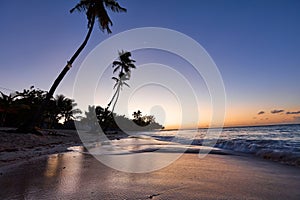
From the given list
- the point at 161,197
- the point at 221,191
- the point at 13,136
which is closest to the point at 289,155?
the point at 221,191

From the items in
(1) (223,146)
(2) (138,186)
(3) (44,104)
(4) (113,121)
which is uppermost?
(4) (113,121)

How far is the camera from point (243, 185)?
10.7 ft

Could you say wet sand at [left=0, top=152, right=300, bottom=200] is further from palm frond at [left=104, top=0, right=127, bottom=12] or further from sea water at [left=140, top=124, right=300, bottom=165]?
palm frond at [left=104, top=0, right=127, bottom=12]

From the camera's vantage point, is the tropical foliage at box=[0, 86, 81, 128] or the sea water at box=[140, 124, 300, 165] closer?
the sea water at box=[140, 124, 300, 165]

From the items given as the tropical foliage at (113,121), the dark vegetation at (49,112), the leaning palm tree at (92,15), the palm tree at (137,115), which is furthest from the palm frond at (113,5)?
the palm tree at (137,115)

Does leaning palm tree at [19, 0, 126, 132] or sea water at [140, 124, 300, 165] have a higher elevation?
leaning palm tree at [19, 0, 126, 132]

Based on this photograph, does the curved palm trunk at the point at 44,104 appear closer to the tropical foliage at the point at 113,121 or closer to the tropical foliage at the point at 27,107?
the tropical foliage at the point at 27,107

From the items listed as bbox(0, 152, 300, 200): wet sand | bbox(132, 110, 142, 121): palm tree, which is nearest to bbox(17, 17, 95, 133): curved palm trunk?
bbox(0, 152, 300, 200): wet sand

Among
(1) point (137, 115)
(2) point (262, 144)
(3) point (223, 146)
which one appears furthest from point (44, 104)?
(1) point (137, 115)

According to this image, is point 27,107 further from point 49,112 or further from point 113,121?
point 113,121

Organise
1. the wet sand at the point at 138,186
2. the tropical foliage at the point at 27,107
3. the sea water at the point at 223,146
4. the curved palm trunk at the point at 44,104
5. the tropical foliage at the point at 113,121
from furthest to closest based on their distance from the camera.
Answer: the tropical foliage at the point at 113,121 → the tropical foliage at the point at 27,107 → the curved palm trunk at the point at 44,104 → the sea water at the point at 223,146 → the wet sand at the point at 138,186

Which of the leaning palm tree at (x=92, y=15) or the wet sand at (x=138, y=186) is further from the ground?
the leaning palm tree at (x=92, y=15)

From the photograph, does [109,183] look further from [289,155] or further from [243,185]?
[289,155]

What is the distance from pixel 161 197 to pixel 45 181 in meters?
2.00
